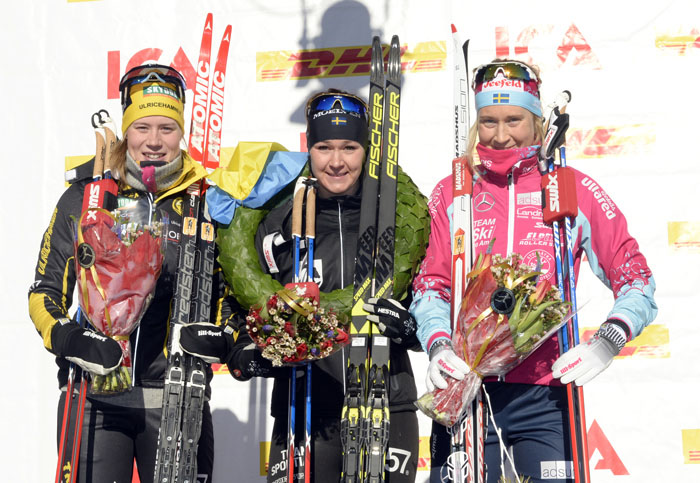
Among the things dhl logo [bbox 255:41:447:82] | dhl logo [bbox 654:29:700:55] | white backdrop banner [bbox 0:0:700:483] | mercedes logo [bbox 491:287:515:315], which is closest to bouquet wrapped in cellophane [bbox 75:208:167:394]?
mercedes logo [bbox 491:287:515:315]

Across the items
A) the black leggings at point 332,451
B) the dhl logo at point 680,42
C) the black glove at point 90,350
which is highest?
the dhl logo at point 680,42

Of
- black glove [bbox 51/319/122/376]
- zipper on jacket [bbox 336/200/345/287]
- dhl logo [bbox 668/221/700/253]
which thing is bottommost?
black glove [bbox 51/319/122/376]

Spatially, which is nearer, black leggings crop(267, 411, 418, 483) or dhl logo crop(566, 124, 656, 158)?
black leggings crop(267, 411, 418, 483)

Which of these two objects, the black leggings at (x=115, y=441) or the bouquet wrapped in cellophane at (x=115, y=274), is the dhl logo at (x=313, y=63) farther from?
the black leggings at (x=115, y=441)

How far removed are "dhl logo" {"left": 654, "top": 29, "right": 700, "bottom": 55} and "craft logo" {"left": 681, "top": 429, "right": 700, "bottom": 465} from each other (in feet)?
7.09

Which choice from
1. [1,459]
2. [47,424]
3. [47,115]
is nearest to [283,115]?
[47,115]

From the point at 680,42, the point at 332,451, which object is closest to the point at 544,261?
the point at 332,451

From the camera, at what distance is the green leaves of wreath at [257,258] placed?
372cm

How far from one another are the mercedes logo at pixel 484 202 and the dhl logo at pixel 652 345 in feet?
6.40

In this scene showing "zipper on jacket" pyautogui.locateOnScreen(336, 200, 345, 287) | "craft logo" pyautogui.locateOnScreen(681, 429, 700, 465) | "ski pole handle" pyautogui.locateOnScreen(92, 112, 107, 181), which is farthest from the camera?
"craft logo" pyautogui.locateOnScreen(681, 429, 700, 465)

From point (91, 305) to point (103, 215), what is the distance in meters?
0.37

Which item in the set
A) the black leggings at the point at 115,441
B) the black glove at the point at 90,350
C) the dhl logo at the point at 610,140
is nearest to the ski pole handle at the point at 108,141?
the black glove at the point at 90,350

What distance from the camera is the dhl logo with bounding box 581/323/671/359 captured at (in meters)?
5.15

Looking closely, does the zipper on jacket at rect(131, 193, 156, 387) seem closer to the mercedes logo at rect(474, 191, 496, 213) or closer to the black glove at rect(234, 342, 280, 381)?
the black glove at rect(234, 342, 280, 381)
